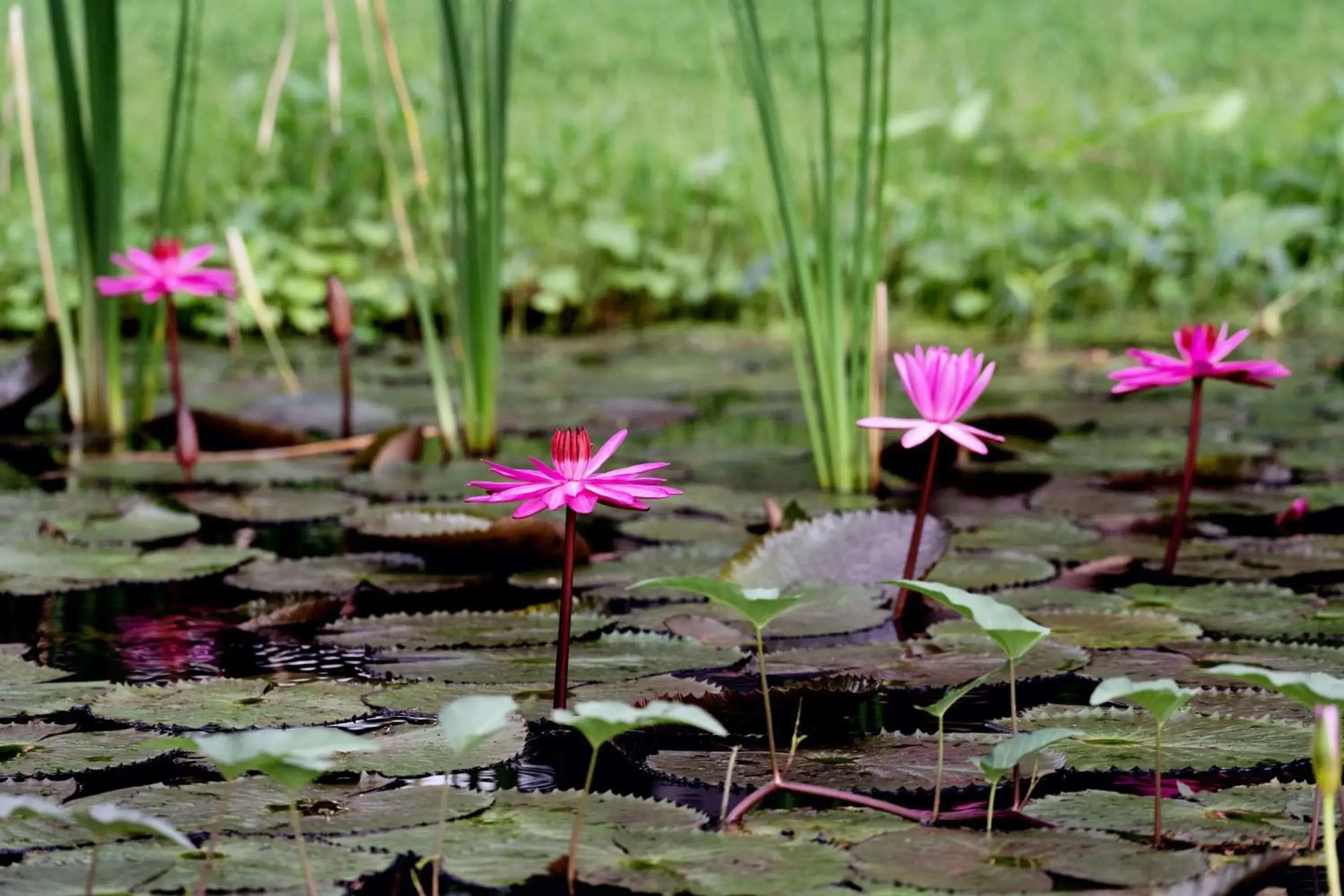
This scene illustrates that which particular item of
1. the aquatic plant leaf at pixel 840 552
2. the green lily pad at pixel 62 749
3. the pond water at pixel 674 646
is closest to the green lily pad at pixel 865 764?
the pond water at pixel 674 646

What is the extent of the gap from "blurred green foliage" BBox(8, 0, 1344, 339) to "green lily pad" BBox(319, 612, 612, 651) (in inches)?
73.2

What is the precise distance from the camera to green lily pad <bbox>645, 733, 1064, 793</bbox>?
2.90ft

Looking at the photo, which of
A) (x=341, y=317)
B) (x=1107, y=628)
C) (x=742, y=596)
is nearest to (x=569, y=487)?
(x=742, y=596)

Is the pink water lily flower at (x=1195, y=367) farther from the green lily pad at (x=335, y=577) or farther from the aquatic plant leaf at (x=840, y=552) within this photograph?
the green lily pad at (x=335, y=577)

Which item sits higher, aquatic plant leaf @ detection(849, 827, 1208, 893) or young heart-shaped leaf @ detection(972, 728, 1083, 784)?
young heart-shaped leaf @ detection(972, 728, 1083, 784)

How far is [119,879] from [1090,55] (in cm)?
786

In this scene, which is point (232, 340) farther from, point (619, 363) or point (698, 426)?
point (698, 426)

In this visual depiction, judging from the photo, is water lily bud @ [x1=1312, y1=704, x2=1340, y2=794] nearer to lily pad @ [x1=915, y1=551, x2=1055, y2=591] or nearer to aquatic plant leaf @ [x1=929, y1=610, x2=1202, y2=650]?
aquatic plant leaf @ [x1=929, y1=610, x2=1202, y2=650]

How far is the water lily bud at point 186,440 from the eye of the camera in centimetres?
192

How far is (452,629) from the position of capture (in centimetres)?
126

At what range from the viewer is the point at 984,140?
523 centimetres

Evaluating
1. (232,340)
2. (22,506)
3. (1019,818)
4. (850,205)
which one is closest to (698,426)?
(22,506)

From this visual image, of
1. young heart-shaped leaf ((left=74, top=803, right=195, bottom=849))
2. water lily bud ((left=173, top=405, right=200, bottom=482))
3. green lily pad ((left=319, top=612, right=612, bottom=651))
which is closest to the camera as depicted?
young heart-shaped leaf ((left=74, top=803, right=195, bottom=849))

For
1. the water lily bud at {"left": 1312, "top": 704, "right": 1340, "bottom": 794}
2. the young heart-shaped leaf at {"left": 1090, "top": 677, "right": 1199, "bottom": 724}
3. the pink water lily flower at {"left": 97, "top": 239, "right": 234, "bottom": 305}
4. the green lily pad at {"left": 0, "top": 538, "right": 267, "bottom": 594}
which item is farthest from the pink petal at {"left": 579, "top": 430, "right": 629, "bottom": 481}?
the pink water lily flower at {"left": 97, "top": 239, "right": 234, "bottom": 305}
